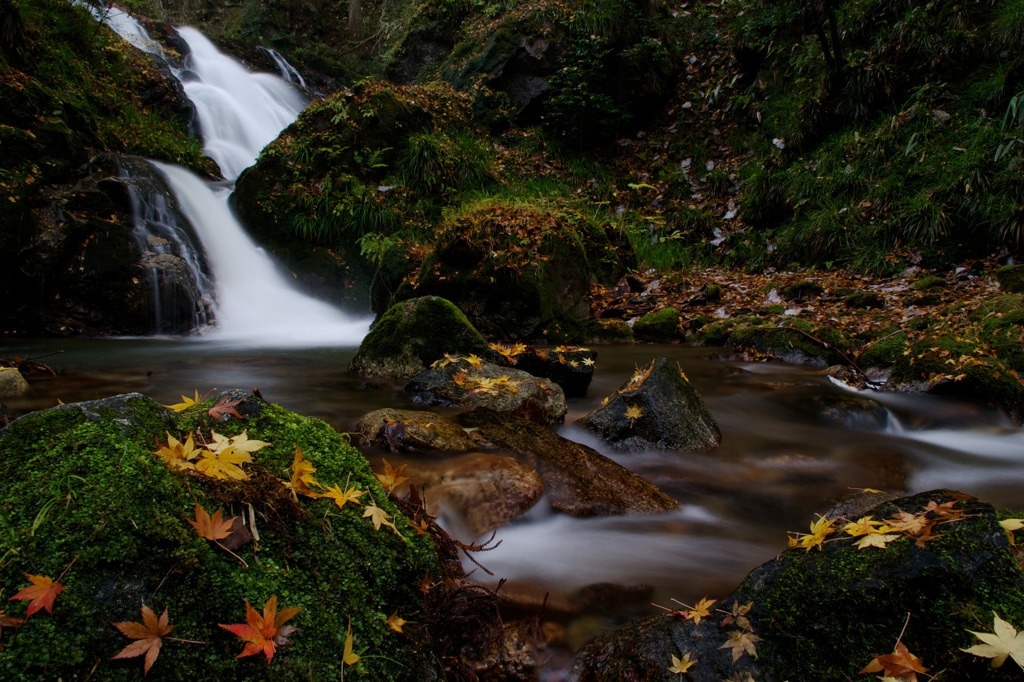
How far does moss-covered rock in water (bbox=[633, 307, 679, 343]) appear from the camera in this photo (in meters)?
7.28

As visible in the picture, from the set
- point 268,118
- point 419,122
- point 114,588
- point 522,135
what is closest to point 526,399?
point 114,588

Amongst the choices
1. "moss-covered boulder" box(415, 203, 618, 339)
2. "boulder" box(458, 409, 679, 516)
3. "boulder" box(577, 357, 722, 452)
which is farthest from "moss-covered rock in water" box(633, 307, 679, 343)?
"boulder" box(458, 409, 679, 516)

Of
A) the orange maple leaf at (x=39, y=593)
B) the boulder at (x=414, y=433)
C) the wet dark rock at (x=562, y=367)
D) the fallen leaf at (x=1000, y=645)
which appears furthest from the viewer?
the wet dark rock at (x=562, y=367)

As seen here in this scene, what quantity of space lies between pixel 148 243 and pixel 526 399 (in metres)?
7.33

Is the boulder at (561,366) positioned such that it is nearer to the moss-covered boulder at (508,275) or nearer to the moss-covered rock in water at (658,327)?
the moss-covered boulder at (508,275)

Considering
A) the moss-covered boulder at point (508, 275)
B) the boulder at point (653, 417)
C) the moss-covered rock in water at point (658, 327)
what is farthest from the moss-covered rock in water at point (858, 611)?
the moss-covered rock in water at point (658, 327)

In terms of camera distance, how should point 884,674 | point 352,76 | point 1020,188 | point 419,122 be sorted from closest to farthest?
point 884,674 < point 1020,188 < point 419,122 < point 352,76

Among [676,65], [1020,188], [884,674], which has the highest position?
[676,65]

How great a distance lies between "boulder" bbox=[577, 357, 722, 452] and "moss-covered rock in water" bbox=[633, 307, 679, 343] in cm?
380

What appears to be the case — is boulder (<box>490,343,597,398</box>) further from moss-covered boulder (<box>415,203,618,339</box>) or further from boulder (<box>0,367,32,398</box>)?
boulder (<box>0,367,32,398</box>)

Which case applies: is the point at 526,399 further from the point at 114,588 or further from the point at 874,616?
the point at 114,588

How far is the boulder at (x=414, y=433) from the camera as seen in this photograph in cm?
275

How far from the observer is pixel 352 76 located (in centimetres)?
2038

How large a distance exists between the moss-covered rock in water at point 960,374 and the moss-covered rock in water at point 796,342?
759 millimetres
